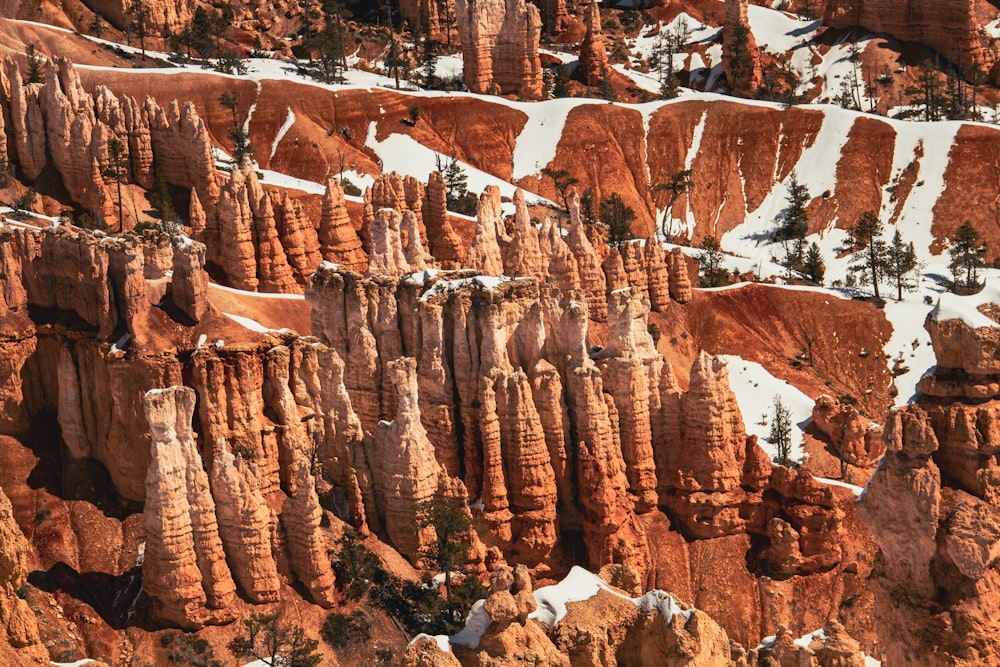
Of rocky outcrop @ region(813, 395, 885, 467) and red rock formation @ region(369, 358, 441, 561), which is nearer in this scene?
red rock formation @ region(369, 358, 441, 561)

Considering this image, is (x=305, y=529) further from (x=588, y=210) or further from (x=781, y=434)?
(x=588, y=210)

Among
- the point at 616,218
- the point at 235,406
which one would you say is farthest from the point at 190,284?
the point at 616,218

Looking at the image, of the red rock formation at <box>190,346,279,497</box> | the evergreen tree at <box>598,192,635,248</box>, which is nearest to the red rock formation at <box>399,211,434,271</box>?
the red rock formation at <box>190,346,279,497</box>

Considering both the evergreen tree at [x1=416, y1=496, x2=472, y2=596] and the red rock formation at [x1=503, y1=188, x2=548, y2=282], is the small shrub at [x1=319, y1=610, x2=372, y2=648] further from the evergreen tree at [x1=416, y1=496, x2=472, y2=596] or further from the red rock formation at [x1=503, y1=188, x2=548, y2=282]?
the red rock formation at [x1=503, y1=188, x2=548, y2=282]

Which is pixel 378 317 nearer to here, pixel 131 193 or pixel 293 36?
pixel 131 193

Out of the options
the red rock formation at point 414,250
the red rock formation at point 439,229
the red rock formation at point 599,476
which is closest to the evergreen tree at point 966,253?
the red rock formation at point 439,229

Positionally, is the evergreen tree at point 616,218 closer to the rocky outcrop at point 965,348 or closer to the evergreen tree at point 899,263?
the evergreen tree at point 899,263
